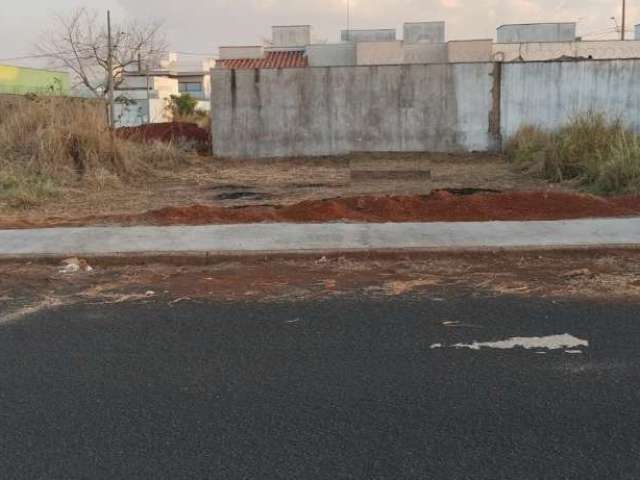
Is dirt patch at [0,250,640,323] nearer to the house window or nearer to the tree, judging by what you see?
the tree

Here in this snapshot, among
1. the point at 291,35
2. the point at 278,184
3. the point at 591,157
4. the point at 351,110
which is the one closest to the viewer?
the point at 591,157

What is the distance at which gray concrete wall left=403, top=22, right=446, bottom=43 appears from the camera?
182 ft

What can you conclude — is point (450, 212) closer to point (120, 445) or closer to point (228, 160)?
point (120, 445)

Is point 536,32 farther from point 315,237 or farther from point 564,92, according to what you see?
point 315,237

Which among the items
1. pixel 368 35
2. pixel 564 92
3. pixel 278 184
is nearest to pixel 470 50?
pixel 368 35

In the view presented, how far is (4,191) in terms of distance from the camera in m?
13.8

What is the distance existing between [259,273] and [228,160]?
52.8 ft

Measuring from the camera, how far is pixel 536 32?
5544 cm

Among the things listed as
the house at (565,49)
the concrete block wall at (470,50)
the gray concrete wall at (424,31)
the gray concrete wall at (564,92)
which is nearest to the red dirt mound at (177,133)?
the gray concrete wall at (564,92)

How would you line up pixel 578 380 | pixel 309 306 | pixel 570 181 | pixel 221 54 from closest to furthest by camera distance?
1. pixel 578 380
2. pixel 309 306
3. pixel 570 181
4. pixel 221 54

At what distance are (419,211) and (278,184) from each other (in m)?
6.71

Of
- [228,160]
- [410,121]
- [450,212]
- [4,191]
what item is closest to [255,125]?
[228,160]

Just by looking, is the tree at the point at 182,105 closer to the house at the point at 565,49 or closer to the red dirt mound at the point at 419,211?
the house at the point at 565,49

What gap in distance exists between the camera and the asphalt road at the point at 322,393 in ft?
12.3
